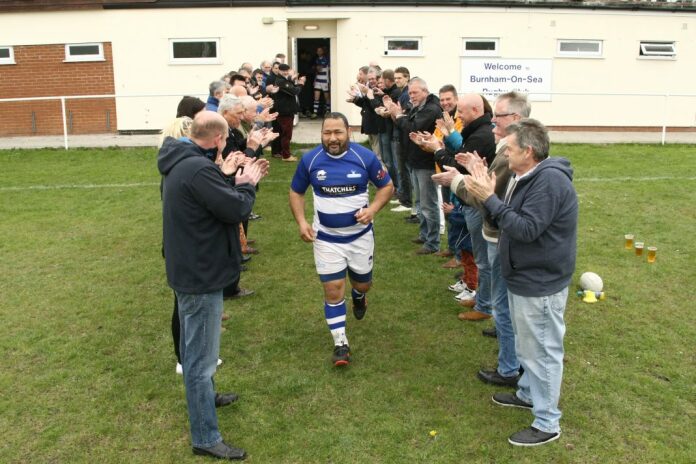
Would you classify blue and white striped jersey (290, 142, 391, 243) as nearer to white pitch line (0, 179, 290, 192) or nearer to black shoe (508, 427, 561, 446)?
black shoe (508, 427, 561, 446)

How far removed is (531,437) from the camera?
434 cm

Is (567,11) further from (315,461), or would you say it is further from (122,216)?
(315,461)

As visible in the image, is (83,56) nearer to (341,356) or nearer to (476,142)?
(476,142)

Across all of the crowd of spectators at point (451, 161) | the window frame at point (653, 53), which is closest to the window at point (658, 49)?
the window frame at point (653, 53)

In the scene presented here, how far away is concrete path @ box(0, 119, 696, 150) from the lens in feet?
54.6

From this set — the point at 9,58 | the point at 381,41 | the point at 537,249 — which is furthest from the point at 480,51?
the point at 537,249

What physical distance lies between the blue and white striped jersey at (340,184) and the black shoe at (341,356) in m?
0.91

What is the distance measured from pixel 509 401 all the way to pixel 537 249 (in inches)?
55.2

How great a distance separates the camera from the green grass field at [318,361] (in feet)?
14.4

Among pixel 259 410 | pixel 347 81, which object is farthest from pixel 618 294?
pixel 347 81

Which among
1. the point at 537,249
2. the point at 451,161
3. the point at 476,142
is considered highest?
the point at 476,142

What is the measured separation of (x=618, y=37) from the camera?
18875 mm

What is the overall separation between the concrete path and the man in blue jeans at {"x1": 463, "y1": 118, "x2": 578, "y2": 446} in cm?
1254

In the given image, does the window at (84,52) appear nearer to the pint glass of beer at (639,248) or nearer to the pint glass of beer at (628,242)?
the pint glass of beer at (628,242)
